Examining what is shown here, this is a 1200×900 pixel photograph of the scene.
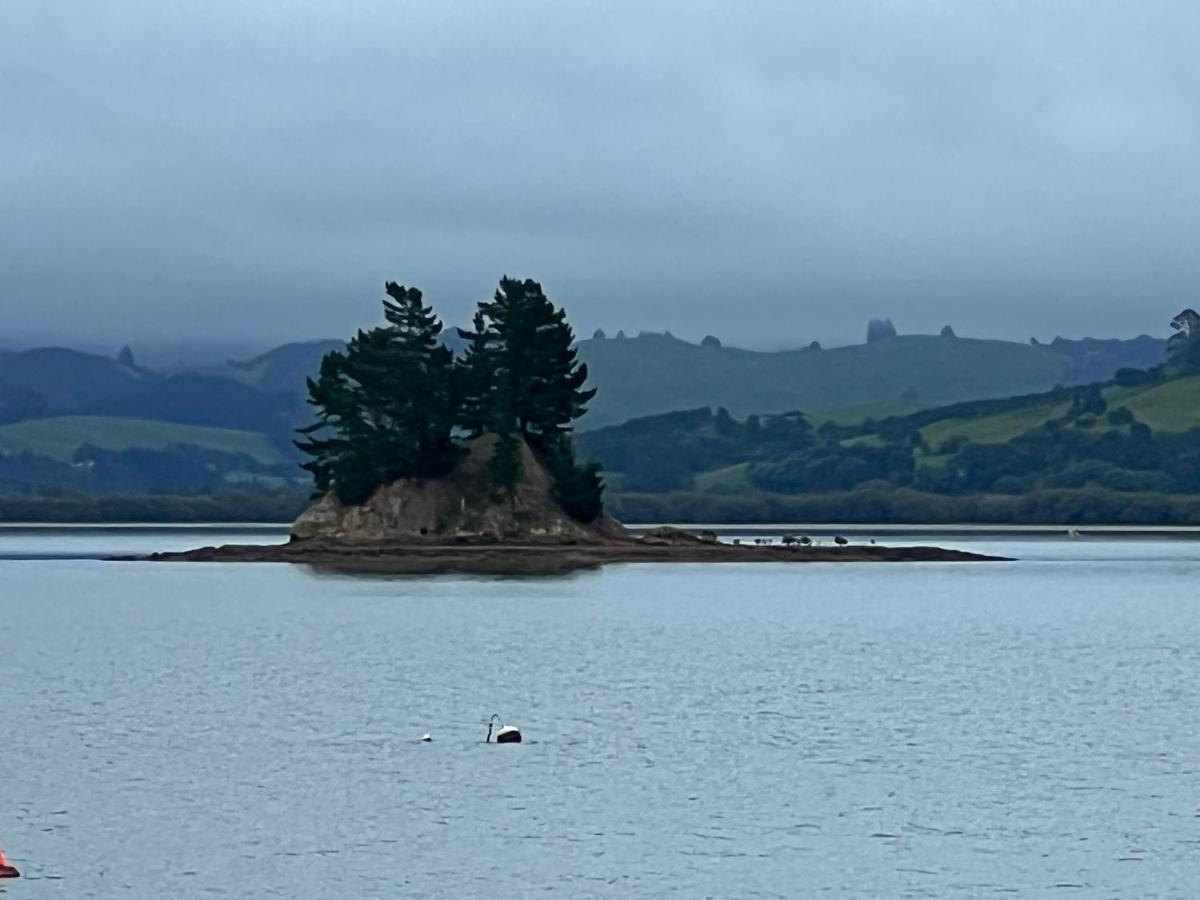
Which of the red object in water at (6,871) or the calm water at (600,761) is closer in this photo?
the red object in water at (6,871)

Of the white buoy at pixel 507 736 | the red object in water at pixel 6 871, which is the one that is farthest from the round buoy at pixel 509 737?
the red object in water at pixel 6 871

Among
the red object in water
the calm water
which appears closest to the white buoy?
the calm water

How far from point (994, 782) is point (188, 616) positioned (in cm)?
8714

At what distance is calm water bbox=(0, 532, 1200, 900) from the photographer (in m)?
51.1

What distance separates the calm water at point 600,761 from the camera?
51.1m

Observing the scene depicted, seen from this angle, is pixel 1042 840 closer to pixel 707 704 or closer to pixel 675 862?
pixel 675 862

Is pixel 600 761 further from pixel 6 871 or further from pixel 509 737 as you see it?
pixel 6 871

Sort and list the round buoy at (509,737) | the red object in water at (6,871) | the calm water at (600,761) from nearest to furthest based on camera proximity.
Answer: the red object in water at (6,871) < the calm water at (600,761) < the round buoy at (509,737)

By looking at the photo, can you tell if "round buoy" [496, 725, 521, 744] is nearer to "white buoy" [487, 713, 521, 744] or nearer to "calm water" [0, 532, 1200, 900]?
"white buoy" [487, 713, 521, 744]

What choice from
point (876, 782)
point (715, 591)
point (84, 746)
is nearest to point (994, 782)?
point (876, 782)

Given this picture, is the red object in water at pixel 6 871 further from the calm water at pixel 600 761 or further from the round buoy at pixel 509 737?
the round buoy at pixel 509 737

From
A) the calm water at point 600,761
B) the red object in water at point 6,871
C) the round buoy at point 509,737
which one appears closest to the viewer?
the red object in water at point 6,871

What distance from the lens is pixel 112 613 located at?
145375mm

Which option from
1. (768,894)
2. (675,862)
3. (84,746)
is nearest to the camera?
(768,894)
